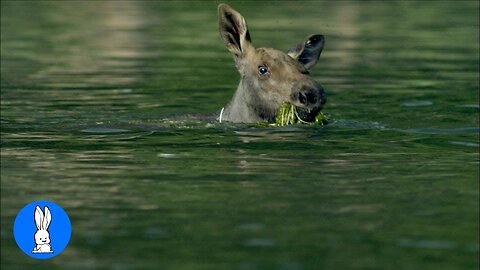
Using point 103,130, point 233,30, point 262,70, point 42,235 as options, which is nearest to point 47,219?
point 42,235

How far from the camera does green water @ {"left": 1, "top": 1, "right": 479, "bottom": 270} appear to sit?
11836mm

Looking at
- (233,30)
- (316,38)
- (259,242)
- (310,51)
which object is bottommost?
(259,242)

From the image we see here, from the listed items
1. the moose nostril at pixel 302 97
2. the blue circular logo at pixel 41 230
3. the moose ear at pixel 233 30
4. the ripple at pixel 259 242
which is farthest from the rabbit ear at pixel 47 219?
the moose ear at pixel 233 30

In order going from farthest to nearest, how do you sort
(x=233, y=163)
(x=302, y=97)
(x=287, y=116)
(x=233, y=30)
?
(x=233, y=30), (x=287, y=116), (x=302, y=97), (x=233, y=163)

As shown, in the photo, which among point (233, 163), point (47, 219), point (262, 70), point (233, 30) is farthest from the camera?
point (233, 30)

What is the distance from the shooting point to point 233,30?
19.3m

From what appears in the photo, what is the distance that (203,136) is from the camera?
1859 cm

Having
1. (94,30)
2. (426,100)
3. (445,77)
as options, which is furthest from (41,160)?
(94,30)

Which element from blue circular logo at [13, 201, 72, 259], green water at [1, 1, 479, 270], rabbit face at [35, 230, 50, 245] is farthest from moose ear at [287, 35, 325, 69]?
rabbit face at [35, 230, 50, 245]

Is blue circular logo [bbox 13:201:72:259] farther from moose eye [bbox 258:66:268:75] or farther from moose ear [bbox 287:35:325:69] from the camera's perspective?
moose ear [bbox 287:35:325:69]

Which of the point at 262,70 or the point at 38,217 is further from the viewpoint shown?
the point at 262,70

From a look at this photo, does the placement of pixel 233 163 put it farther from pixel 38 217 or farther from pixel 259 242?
pixel 38 217

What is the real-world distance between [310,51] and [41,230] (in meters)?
8.45

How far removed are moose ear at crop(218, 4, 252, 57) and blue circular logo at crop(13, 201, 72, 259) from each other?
6758mm
